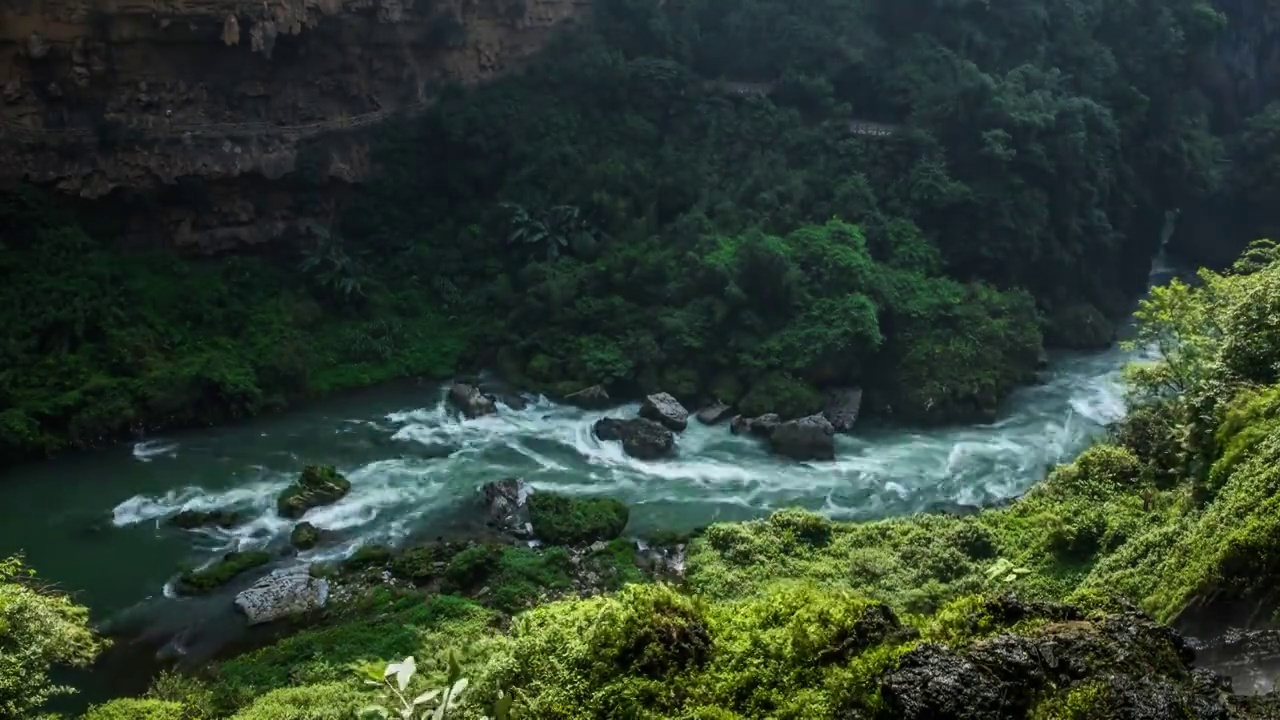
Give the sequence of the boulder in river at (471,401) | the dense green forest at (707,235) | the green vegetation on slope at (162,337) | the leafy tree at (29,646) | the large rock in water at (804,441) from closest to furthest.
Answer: the leafy tree at (29,646) → the green vegetation on slope at (162,337) → the large rock in water at (804,441) → the boulder in river at (471,401) → the dense green forest at (707,235)

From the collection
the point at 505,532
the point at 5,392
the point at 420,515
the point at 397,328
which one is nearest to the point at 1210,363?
the point at 505,532

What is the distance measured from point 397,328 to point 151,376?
667 cm

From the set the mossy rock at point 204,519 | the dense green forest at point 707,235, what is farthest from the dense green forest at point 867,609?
the dense green forest at point 707,235

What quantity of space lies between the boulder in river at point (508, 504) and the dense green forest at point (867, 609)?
772 millimetres

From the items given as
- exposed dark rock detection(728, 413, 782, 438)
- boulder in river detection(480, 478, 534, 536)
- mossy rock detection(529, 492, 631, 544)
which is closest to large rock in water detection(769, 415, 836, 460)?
exposed dark rock detection(728, 413, 782, 438)

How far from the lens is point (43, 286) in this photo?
2436 centimetres

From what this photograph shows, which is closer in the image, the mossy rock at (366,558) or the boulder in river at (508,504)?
the mossy rock at (366,558)

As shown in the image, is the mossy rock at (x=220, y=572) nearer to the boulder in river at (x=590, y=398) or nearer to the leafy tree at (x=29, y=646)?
the leafy tree at (x=29, y=646)

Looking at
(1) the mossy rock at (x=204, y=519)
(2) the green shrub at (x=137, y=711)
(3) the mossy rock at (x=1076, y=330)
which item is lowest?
(1) the mossy rock at (x=204, y=519)

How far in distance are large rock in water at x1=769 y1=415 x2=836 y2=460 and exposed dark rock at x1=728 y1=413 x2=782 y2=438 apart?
522 mm

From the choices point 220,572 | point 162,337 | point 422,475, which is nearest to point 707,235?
point 422,475

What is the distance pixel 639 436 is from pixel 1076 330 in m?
15.2

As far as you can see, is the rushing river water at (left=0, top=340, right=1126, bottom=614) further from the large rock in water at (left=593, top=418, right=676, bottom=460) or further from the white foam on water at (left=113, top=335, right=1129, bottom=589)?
the large rock in water at (left=593, top=418, right=676, bottom=460)

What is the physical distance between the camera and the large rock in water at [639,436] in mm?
23234
